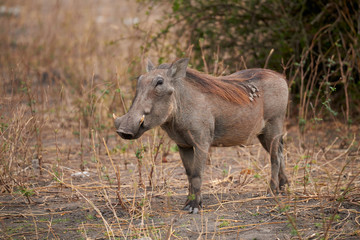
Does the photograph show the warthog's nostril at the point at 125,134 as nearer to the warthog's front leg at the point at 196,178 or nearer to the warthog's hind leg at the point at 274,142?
the warthog's front leg at the point at 196,178

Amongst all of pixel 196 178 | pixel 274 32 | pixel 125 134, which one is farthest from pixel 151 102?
pixel 274 32

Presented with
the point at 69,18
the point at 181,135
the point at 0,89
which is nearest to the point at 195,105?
the point at 181,135

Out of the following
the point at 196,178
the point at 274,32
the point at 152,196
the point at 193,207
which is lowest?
the point at 152,196

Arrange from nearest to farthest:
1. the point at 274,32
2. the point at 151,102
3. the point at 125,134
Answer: the point at 125,134
the point at 151,102
the point at 274,32

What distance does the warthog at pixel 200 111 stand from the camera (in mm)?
3752

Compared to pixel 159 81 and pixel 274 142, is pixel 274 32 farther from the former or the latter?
pixel 159 81

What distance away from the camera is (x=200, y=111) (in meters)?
3.98

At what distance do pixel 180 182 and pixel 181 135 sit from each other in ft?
3.76

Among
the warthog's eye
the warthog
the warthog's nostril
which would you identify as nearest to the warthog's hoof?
the warthog

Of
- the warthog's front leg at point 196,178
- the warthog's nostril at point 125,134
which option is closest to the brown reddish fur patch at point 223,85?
the warthog's front leg at point 196,178

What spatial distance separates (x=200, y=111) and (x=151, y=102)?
45 cm

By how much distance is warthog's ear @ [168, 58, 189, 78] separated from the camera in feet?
12.7

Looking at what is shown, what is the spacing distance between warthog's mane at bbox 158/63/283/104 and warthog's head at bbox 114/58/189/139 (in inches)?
6.1

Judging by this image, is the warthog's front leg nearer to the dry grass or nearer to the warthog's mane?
the dry grass
